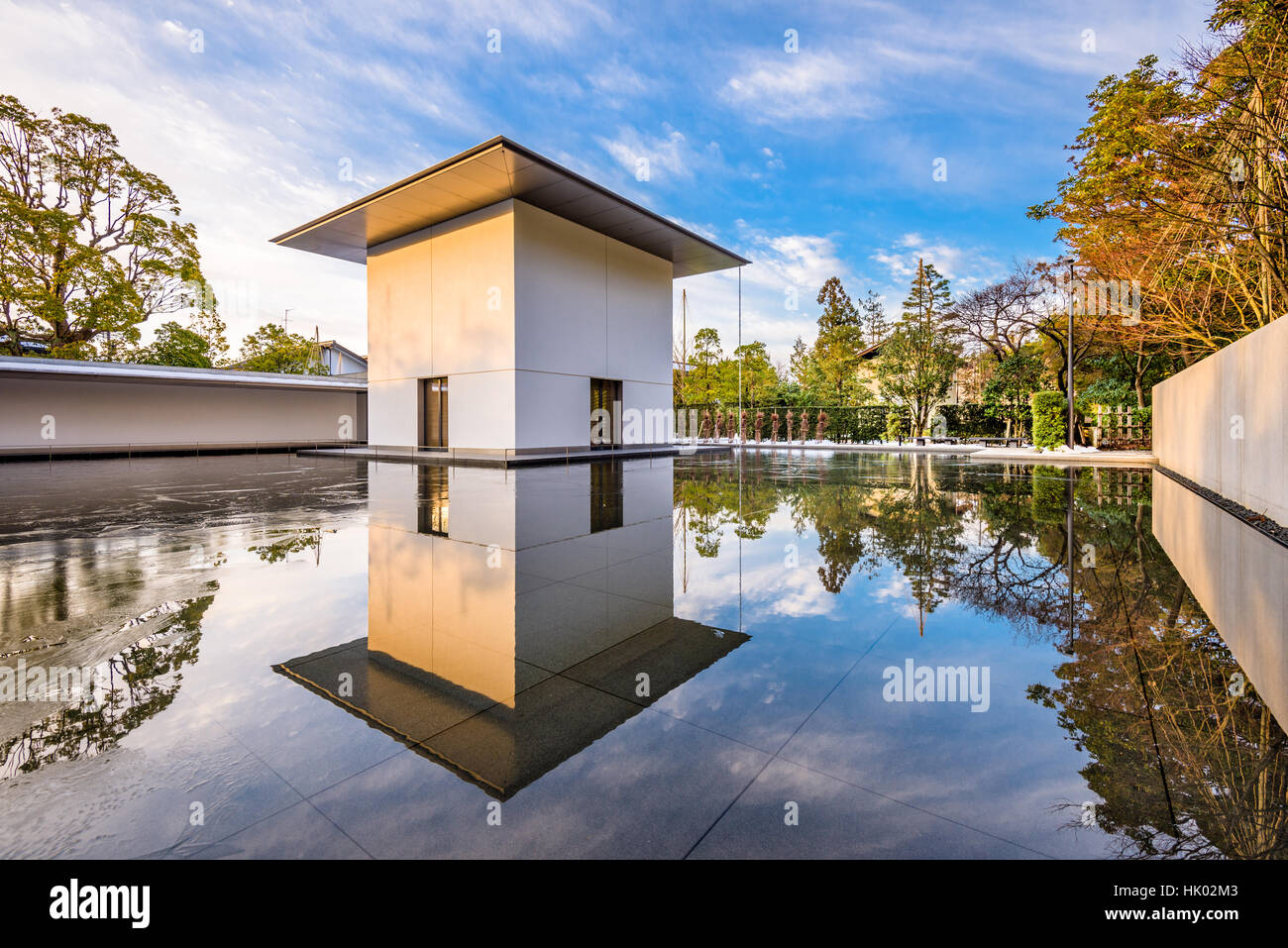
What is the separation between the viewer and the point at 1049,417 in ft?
68.0

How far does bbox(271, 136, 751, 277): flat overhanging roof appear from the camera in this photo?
1360 cm

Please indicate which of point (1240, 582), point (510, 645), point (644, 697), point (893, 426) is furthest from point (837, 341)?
point (644, 697)

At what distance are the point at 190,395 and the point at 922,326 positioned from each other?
110 ft

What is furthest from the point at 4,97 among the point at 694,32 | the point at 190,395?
the point at 694,32

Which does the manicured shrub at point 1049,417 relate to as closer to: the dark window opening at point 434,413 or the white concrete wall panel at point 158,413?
the dark window opening at point 434,413

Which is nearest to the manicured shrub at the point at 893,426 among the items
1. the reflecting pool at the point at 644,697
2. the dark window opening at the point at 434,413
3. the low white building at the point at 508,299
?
the low white building at the point at 508,299

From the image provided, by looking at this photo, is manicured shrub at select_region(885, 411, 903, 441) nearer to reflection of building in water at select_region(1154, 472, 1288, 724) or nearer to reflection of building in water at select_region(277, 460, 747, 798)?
reflection of building in water at select_region(1154, 472, 1288, 724)

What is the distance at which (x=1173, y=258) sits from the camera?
1223 cm

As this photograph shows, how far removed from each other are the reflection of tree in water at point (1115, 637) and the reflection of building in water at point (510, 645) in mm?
1362

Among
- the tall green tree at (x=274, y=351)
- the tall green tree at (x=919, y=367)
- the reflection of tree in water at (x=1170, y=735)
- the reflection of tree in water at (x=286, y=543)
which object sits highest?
the tall green tree at (x=274, y=351)

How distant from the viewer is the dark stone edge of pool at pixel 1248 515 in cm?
551

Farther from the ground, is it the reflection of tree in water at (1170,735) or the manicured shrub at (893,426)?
the manicured shrub at (893,426)
